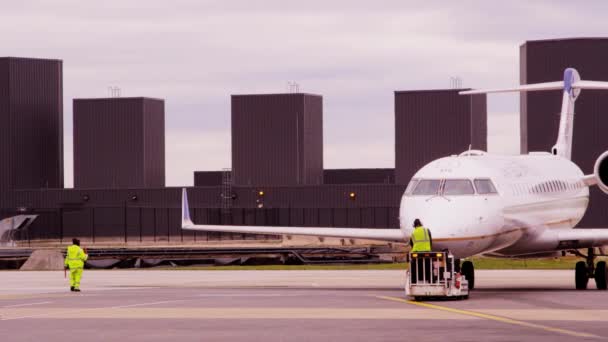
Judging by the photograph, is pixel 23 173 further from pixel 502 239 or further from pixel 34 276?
pixel 502 239

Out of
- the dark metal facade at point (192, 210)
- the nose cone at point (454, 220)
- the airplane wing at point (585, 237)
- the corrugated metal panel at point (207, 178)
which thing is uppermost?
the corrugated metal panel at point (207, 178)

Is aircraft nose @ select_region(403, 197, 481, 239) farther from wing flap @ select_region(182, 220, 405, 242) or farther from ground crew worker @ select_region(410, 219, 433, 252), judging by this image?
wing flap @ select_region(182, 220, 405, 242)

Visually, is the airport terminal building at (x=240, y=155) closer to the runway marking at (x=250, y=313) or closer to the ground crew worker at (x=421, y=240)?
the ground crew worker at (x=421, y=240)

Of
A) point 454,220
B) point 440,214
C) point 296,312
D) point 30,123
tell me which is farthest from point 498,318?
point 30,123

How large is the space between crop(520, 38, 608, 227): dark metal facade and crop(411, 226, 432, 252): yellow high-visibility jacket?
268ft

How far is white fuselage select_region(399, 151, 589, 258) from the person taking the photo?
34.7 metres

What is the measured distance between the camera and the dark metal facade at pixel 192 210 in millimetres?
122500

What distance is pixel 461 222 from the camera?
34.6 meters

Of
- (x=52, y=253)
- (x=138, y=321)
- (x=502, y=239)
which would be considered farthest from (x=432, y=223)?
(x=52, y=253)

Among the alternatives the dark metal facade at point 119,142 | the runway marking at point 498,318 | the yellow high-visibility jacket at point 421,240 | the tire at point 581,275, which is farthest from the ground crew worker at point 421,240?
the dark metal facade at point 119,142

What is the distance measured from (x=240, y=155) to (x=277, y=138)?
17.7 ft

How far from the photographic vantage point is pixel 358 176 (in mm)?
144875

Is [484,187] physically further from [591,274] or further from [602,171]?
[591,274]

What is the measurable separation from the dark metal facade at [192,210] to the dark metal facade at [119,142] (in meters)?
6.47
